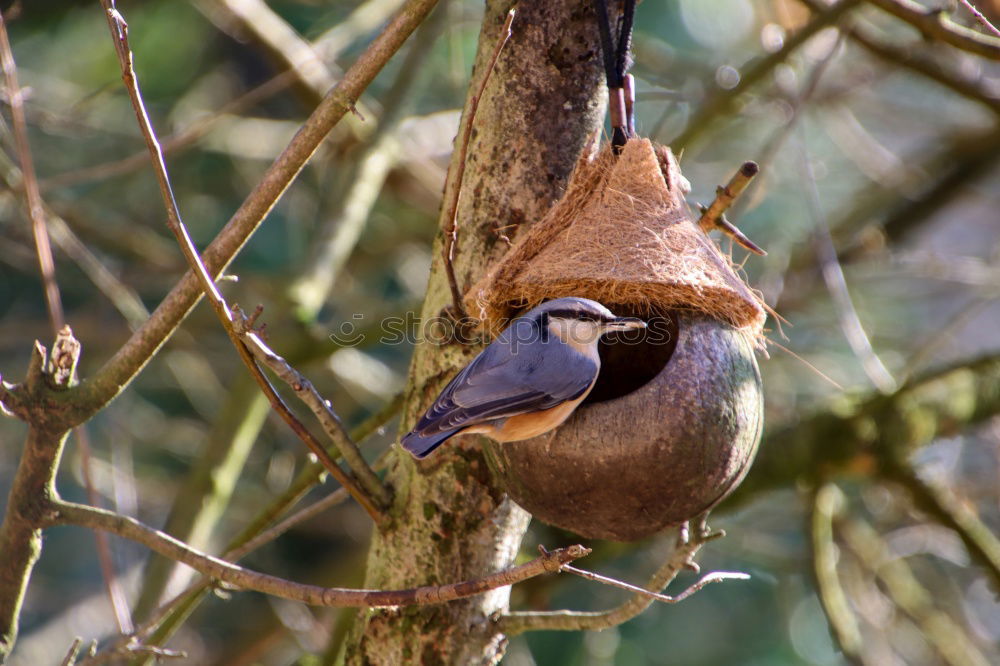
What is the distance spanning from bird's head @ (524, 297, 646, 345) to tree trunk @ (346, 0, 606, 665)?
27 centimetres

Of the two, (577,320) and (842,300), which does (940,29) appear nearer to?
(842,300)

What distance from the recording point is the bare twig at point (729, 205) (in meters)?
2.41

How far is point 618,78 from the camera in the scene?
8.09 ft

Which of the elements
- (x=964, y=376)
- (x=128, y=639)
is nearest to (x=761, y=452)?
(x=964, y=376)

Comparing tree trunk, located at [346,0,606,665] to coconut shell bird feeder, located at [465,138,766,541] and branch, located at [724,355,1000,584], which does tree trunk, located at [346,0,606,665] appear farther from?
branch, located at [724,355,1000,584]

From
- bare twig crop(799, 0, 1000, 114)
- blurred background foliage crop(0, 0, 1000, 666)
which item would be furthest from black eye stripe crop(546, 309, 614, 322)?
bare twig crop(799, 0, 1000, 114)

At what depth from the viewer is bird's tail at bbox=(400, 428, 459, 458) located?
88.1 inches

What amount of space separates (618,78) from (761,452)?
2053mm

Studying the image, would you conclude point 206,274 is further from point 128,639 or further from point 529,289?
point 128,639

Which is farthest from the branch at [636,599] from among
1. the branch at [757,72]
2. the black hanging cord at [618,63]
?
the branch at [757,72]

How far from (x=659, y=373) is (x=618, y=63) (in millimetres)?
829

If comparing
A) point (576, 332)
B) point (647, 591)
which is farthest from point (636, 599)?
point (576, 332)

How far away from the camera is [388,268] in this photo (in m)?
6.50

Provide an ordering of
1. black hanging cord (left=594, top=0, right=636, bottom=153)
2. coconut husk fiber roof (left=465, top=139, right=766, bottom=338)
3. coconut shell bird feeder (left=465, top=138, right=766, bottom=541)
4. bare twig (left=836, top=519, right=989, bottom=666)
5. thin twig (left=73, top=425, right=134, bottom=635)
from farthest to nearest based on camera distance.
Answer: bare twig (left=836, top=519, right=989, bottom=666), thin twig (left=73, top=425, right=134, bottom=635), black hanging cord (left=594, top=0, right=636, bottom=153), coconut husk fiber roof (left=465, top=139, right=766, bottom=338), coconut shell bird feeder (left=465, top=138, right=766, bottom=541)
